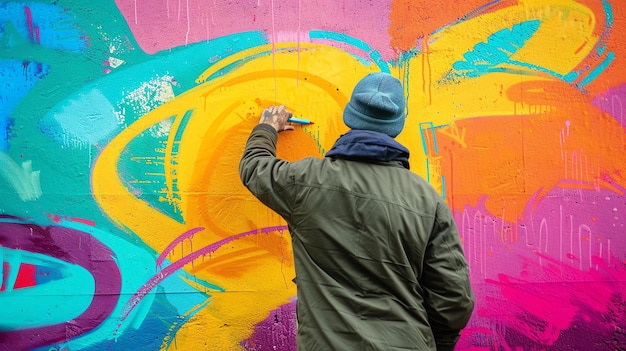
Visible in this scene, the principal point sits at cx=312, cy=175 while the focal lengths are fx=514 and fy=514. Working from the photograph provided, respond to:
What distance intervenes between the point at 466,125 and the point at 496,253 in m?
0.78

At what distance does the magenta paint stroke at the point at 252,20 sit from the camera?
290 cm

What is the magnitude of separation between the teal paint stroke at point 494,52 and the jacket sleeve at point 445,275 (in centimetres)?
129

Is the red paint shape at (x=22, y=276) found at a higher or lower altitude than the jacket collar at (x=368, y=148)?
lower

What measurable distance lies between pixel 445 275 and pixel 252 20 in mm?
1797

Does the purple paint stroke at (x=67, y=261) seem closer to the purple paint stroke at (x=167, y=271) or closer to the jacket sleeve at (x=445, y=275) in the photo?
the purple paint stroke at (x=167, y=271)

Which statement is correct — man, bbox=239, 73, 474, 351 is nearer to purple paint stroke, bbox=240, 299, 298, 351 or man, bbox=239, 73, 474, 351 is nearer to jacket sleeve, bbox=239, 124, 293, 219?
jacket sleeve, bbox=239, 124, 293, 219

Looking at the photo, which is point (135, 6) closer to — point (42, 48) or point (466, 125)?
point (42, 48)

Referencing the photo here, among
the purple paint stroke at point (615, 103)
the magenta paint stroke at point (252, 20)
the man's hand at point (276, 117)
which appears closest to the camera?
the man's hand at point (276, 117)

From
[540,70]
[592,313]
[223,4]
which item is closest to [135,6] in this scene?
[223,4]

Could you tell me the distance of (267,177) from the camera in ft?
6.90

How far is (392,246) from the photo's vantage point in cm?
197

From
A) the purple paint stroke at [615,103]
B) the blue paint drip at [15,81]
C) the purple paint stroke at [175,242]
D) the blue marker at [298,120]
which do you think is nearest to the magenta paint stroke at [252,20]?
the blue marker at [298,120]

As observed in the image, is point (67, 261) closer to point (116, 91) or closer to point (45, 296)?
point (45, 296)

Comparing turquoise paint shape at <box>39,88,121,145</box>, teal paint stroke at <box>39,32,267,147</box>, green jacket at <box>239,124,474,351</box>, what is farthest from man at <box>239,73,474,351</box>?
turquoise paint shape at <box>39,88,121,145</box>
